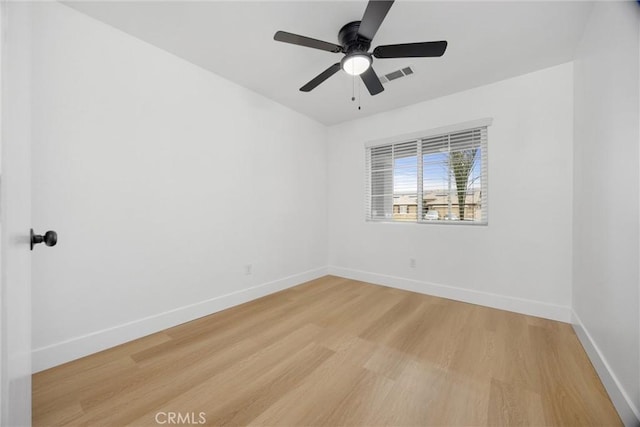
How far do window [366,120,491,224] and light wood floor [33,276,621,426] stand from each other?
4.25 ft

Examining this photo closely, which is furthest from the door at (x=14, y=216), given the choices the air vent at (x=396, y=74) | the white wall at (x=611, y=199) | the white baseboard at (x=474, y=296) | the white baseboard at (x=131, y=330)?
the white baseboard at (x=474, y=296)

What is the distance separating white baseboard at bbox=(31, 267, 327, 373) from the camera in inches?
66.9

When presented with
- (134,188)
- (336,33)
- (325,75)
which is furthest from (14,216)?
(336,33)

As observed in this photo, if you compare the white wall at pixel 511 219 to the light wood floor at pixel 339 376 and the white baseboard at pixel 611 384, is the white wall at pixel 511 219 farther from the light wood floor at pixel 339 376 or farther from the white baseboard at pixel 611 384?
the white baseboard at pixel 611 384

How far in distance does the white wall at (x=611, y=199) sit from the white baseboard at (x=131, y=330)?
2926 mm

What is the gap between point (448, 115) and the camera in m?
3.08

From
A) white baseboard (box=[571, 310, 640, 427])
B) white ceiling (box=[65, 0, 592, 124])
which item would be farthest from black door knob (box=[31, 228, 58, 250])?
white baseboard (box=[571, 310, 640, 427])

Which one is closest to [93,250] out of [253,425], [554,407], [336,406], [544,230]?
[253,425]

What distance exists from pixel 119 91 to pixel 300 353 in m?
2.49

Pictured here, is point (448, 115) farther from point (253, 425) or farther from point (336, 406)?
point (253, 425)

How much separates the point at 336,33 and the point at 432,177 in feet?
6.80

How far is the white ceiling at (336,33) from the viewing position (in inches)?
70.7

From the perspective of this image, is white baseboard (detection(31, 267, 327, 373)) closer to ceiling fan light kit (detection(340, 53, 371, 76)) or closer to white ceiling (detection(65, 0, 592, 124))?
white ceiling (detection(65, 0, 592, 124))

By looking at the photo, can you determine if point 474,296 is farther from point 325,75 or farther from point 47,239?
point 47,239
